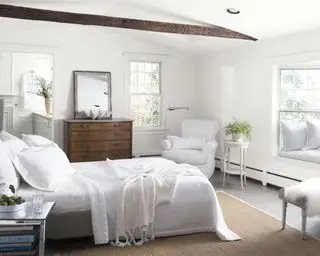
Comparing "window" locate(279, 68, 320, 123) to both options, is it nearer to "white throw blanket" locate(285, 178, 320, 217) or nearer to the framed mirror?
"white throw blanket" locate(285, 178, 320, 217)

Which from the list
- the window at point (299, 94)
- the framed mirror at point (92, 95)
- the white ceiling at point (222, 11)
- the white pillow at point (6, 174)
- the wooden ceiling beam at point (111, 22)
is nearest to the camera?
the white pillow at point (6, 174)

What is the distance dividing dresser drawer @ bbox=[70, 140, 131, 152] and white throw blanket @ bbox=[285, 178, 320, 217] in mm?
3605

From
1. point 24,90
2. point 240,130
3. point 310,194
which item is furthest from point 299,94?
point 24,90

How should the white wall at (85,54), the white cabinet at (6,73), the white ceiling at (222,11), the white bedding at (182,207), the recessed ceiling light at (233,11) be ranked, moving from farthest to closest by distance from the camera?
the white cabinet at (6,73)
the white wall at (85,54)
the recessed ceiling light at (233,11)
the white ceiling at (222,11)
the white bedding at (182,207)

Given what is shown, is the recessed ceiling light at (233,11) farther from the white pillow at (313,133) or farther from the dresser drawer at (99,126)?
the dresser drawer at (99,126)

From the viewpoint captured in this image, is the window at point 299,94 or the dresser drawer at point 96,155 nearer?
the window at point 299,94

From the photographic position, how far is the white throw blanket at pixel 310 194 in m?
3.69

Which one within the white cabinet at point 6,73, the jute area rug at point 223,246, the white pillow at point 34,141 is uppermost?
the white cabinet at point 6,73

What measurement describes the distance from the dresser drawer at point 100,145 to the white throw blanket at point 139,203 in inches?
123

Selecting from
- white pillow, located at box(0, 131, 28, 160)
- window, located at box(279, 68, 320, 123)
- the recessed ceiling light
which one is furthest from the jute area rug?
the recessed ceiling light

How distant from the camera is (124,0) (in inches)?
218

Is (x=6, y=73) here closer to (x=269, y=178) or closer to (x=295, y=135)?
(x=269, y=178)

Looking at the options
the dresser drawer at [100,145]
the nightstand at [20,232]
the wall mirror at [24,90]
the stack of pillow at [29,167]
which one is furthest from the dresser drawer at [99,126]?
the nightstand at [20,232]

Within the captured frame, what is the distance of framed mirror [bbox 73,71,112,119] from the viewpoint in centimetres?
705
